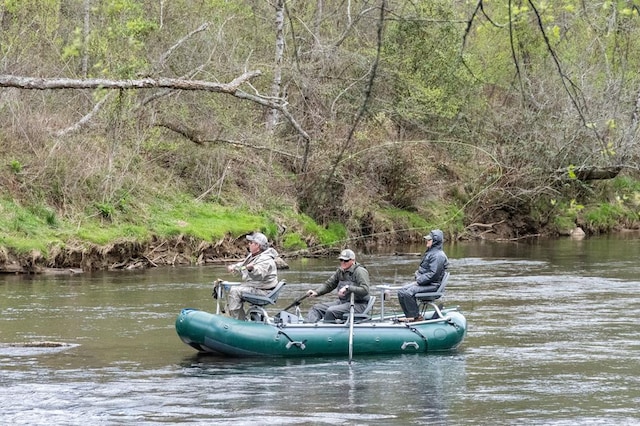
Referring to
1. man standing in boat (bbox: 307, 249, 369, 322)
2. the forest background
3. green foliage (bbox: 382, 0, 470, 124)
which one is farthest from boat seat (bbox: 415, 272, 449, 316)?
green foliage (bbox: 382, 0, 470, 124)

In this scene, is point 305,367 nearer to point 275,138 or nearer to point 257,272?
point 257,272

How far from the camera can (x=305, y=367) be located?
13188mm

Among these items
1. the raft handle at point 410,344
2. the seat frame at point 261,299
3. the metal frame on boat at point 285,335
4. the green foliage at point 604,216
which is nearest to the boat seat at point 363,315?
the metal frame on boat at point 285,335

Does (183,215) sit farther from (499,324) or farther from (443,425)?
(443,425)

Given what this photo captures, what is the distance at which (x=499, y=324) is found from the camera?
16.8m

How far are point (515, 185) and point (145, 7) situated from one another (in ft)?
38.7

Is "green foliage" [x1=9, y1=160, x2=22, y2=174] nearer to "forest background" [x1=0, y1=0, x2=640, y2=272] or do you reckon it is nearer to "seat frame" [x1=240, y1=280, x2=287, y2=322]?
"forest background" [x1=0, y1=0, x2=640, y2=272]

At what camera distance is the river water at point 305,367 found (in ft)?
34.4

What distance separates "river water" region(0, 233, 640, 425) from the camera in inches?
413

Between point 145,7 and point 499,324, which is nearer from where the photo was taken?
point 499,324

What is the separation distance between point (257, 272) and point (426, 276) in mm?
2414

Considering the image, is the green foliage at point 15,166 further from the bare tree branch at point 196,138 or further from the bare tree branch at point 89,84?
the bare tree branch at point 89,84

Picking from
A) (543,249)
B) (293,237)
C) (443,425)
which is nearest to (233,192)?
(293,237)

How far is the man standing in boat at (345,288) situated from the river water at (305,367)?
66 centimetres
